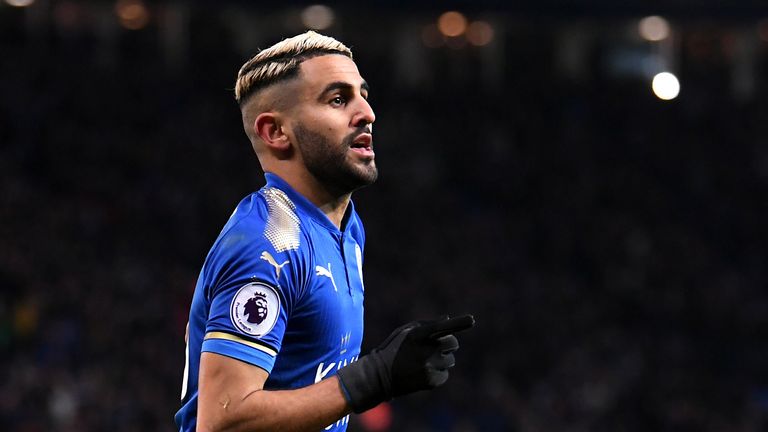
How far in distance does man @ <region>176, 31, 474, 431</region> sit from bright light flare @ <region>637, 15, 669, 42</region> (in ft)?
87.7

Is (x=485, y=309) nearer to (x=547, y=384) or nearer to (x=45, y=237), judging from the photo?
(x=547, y=384)

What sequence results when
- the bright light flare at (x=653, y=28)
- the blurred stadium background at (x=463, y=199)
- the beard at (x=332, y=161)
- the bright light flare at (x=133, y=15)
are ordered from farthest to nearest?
the bright light flare at (x=653, y=28) < the bright light flare at (x=133, y=15) < the blurred stadium background at (x=463, y=199) < the beard at (x=332, y=161)

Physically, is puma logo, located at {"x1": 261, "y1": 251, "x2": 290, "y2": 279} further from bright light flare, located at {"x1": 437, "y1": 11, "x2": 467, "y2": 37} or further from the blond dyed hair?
bright light flare, located at {"x1": 437, "y1": 11, "x2": 467, "y2": 37}

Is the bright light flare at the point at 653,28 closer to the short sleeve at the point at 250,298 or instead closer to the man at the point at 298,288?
the man at the point at 298,288

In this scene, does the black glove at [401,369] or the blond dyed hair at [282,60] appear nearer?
the black glove at [401,369]

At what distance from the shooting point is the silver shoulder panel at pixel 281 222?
3406 mm

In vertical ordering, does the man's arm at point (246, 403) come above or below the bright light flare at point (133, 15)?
below

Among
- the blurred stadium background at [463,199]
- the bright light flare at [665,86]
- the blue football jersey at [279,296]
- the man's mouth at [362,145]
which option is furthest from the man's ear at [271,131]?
the bright light flare at [665,86]

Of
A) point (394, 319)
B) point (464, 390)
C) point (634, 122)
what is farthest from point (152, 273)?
point (634, 122)

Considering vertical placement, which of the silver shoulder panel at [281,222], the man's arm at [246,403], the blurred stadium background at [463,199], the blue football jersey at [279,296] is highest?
the silver shoulder panel at [281,222]

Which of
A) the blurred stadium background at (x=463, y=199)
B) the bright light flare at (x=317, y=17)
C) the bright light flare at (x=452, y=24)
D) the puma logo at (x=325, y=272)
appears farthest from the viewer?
the bright light flare at (x=452, y=24)

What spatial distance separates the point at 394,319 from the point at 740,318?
667 cm

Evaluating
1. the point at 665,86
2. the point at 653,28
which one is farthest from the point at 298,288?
the point at 653,28

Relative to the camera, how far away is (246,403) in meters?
3.21
